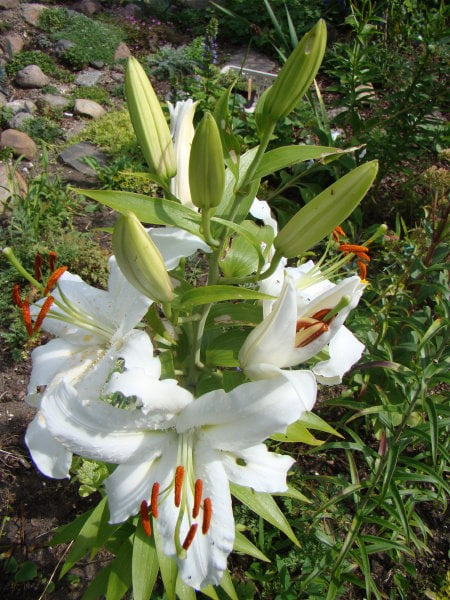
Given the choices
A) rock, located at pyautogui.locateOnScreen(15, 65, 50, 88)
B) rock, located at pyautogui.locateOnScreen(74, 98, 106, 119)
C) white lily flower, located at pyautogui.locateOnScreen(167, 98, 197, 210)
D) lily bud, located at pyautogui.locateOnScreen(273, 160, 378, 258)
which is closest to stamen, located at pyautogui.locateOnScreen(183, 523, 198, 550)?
lily bud, located at pyautogui.locateOnScreen(273, 160, 378, 258)

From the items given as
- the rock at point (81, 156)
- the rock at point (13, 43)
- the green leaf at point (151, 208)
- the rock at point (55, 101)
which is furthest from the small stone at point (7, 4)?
the green leaf at point (151, 208)

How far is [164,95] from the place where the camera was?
3.96 meters

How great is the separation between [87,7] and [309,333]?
5.40m

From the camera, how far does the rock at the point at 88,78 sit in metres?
4.10

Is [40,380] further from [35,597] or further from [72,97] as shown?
[72,97]

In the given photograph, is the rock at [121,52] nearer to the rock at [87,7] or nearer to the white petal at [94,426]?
the rock at [87,7]

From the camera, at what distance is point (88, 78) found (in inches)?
163

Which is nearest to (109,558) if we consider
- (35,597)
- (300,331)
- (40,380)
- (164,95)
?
(35,597)

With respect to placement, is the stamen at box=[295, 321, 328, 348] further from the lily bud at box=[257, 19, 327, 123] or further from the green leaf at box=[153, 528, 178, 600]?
the green leaf at box=[153, 528, 178, 600]

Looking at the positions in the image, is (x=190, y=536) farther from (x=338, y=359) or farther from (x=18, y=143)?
(x=18, y=143)

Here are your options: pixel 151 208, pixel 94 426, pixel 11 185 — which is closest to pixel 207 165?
pixel 151 208

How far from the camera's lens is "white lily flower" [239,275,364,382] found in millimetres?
754

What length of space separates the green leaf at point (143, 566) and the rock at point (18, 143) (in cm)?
281

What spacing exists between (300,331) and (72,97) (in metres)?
3.82
